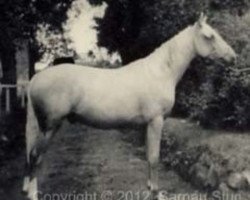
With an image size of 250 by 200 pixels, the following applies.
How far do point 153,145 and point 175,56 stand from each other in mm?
1073

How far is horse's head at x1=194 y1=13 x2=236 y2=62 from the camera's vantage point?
7754 mm

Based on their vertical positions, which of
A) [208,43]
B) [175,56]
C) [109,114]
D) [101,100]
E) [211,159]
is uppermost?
[208,43]

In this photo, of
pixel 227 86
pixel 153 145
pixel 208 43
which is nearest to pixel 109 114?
pixel 153 145

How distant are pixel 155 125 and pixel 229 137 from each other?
10.1ft

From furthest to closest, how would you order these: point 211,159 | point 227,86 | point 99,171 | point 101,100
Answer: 1. point 99,171
2. point 227,86
3. point 211,159
4. point 101,100

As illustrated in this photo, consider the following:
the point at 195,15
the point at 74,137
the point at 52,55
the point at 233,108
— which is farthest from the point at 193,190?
the point at 52,55

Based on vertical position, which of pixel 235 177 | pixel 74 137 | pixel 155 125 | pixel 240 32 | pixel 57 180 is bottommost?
pixel 74 137

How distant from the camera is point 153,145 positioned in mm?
7605

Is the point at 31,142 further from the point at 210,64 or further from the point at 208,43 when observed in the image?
the point at 210,64

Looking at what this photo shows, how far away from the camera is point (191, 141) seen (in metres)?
11.4

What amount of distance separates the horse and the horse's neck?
0.01 m

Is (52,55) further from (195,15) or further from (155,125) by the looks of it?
(155,125)

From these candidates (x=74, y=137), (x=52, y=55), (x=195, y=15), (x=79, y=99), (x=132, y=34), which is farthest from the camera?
(x=132, y=34)

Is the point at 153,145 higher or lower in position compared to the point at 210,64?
lower
